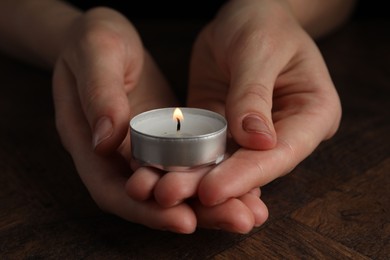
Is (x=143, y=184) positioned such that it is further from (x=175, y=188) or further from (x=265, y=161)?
(x=265, y=161)

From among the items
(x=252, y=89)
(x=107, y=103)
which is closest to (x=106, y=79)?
(x=107, y=103)

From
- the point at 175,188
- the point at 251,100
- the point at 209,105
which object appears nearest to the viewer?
the point at 175,188

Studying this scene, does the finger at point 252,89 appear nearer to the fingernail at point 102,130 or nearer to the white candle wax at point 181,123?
the white candle wax at point 181,123

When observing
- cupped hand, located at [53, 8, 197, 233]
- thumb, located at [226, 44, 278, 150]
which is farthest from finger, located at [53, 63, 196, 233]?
thumb, located at [226, 44, 278, 150]

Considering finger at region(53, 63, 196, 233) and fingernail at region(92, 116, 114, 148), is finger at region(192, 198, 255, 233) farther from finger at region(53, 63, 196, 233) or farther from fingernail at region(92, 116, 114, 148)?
fingernail at region(92, 116, 114, 148)

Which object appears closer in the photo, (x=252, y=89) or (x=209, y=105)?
(x=252, y=89)

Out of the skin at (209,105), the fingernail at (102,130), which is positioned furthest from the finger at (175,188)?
the fingernail at (102,130)

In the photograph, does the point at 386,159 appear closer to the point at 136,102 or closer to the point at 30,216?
the point at 136,102

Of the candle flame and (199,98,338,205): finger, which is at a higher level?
the candle flame
